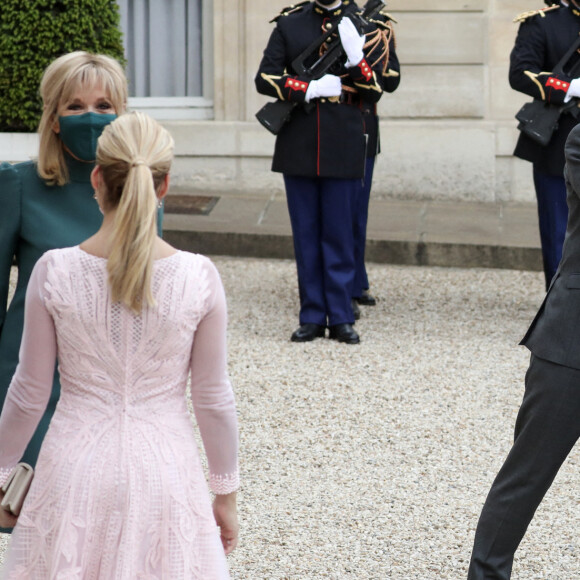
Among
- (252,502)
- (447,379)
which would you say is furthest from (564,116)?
(252,502)

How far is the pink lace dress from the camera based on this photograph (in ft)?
7.45

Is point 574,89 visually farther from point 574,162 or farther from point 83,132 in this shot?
point 83,132

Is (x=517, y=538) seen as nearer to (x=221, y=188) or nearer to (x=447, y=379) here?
(x=447, y=379)

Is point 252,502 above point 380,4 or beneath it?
beneath

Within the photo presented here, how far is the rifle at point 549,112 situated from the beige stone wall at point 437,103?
3669 mm

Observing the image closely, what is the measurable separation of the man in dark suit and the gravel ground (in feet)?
1.97

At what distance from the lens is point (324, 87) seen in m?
6.32

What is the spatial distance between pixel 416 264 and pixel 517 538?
553cm

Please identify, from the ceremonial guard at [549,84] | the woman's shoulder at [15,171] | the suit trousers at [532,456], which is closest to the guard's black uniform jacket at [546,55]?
the ceremonial guard at [549,84]

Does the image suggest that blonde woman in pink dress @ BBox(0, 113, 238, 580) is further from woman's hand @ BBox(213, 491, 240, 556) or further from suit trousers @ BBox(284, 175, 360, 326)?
suit trousers @ BBox(284, 175, 360, 326)

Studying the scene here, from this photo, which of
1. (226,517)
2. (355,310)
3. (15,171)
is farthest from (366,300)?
(226,517)

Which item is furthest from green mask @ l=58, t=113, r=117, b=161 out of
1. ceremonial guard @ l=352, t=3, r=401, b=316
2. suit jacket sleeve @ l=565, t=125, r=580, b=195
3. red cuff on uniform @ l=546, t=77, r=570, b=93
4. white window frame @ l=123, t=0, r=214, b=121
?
white window frame @ l=123, t=0, r=214, b=121

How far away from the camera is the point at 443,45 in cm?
1036

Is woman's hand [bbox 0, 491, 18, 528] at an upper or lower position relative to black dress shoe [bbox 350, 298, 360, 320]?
upper
